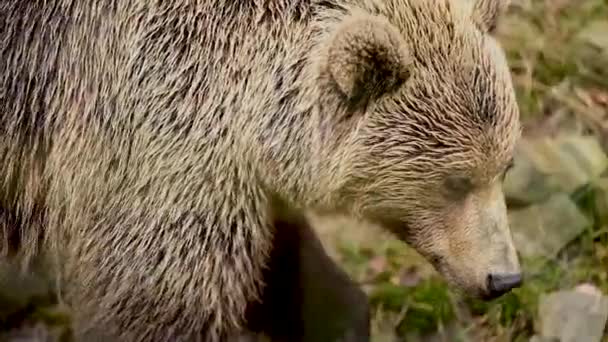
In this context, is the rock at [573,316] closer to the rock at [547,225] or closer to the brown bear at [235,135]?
the rock at [547,225]

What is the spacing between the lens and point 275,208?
391 cm

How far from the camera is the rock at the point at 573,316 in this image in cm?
469

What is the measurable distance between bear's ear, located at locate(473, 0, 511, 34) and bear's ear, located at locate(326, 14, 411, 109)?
377mm

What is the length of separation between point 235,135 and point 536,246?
1916 millimetres

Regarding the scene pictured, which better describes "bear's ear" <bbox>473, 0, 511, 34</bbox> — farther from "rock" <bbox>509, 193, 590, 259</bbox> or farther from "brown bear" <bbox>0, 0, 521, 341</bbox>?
"rock" <bbox>509, 193, 590, 259</bbox>

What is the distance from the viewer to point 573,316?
4.74m

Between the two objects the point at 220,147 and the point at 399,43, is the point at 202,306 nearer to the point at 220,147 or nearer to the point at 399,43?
the point at 220,147

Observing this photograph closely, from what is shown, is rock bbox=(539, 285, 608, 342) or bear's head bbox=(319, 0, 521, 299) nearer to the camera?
bear's head bbox=(319, 0, 521, 299)

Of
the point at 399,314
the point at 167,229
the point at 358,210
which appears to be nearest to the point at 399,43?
the point at 358,210

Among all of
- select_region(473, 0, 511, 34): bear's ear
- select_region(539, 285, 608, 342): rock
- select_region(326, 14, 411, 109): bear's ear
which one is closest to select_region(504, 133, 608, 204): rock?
select_region(539, 285, 608, 342): rock

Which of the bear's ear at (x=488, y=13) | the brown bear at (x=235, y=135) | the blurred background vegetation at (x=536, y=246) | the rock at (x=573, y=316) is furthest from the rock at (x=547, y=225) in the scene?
the bear's ear at (x=488, y=13)

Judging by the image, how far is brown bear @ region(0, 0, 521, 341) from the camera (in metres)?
3.63

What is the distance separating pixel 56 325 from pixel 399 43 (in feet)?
7.15

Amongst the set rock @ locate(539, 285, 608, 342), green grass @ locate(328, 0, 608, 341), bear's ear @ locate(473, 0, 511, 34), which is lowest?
rock @ locate(539, 285, 608, 342)
